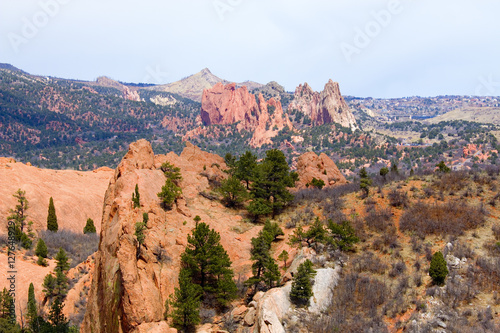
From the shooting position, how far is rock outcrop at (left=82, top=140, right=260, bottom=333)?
1652 centimetres

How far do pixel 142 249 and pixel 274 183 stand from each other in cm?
1567

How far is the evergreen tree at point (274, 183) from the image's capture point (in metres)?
31.0

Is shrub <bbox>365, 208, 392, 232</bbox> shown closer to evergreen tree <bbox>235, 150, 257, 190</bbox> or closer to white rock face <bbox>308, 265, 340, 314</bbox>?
white rock face <bbox>308, 265, 340, 314</bbox>

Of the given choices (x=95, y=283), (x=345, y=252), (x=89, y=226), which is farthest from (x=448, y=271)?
(x=89, y=226)

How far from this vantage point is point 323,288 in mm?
18062

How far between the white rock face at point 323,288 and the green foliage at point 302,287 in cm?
50

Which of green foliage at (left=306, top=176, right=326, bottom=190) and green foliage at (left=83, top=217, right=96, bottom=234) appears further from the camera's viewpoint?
green foliage at (left=83, top=217, right=96, bottom=234)

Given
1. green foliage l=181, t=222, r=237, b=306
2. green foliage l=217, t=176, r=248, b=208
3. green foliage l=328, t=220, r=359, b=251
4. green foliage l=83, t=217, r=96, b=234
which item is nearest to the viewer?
green foliage l=181, t=222, r=237, b=306

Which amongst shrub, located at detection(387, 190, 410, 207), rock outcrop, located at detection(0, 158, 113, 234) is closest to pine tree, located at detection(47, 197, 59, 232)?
rock outcrop, located at detection(0, 158, 113, 234)

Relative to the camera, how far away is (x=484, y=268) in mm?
17000

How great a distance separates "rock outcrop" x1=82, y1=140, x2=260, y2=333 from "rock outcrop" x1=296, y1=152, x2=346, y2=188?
24071 mm

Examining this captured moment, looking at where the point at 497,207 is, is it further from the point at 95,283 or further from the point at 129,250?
the point at 95,283

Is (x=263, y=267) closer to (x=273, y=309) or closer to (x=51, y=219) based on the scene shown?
(x=273, y=309)

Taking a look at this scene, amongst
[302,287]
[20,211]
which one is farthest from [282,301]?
[20,211]
